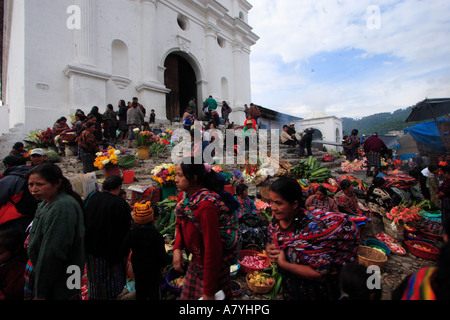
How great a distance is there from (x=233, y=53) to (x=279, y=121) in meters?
10.3

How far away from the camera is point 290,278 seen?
4.85 ft

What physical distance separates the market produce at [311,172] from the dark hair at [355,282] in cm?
495

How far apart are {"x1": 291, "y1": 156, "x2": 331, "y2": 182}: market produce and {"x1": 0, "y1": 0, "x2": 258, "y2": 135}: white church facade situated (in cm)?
793

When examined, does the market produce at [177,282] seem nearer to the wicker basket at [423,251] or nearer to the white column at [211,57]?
the wicker basket at [423,251]

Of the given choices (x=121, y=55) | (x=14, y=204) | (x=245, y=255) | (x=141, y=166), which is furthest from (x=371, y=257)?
(x=121, y=55)

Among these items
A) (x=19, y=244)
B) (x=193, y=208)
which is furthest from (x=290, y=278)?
(x=19, y=244)

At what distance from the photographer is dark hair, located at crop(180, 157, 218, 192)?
5.41ft

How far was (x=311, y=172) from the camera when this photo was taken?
6.09 m

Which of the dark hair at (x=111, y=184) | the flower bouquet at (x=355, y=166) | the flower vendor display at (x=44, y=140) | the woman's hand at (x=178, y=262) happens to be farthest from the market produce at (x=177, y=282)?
the flower bouquet at (x=355, y=166)

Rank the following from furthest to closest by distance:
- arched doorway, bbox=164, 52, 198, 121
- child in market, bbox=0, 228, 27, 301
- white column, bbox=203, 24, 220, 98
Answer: white column, bbox=203, 24, 220, 98 → arched doorway, bbox=164, 52, 198, 121 → child in market, bbox=0, 228, 27, 301

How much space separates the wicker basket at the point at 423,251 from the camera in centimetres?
342

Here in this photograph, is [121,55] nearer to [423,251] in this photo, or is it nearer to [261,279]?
[261,279]

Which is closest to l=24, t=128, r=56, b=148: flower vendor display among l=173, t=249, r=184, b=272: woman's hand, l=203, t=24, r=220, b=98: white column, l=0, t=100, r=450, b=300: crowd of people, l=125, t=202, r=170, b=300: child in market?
l=0, t=100, r=450, b=300: crowd of people

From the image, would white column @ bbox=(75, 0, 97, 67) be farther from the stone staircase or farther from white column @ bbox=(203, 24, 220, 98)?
white column @ bbox=(203, 24, 220, 98)
